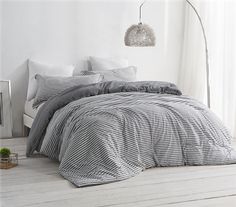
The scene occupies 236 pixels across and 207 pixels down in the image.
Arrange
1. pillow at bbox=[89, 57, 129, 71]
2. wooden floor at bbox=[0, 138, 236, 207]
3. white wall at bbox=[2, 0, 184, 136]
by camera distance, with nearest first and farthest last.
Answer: wooden floor at bbox=[0, 138, 236, 207] → white wall at bbox=[2, 0, 184, 136] → pillow at bbox=[89, 57, 129, 71]

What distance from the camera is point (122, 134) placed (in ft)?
12.9

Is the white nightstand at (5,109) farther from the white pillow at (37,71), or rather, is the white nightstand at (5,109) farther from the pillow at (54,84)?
the pillow at (54,84)

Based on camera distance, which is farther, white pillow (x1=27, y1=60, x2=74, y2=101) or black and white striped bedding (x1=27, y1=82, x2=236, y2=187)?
white pillow (x1=27, y1=60, x2=74, y2=101)

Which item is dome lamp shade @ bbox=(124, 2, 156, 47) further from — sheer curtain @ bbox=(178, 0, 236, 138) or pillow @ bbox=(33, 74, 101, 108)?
sheer curtain @ bbox=(178, 0, 236, 138)

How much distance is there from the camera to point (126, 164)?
3.88 m

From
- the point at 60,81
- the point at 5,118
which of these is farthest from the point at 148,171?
the point at 5,118

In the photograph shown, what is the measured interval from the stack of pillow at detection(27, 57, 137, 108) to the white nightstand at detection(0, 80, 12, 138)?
0.77 ft

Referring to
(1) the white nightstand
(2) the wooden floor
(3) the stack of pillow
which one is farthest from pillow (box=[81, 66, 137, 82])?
(2) the wooden floor

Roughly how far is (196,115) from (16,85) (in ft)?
7.84

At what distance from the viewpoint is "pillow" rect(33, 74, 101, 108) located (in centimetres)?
532

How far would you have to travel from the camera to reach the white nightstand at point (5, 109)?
567cm

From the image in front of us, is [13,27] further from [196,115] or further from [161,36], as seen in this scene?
[196,115]

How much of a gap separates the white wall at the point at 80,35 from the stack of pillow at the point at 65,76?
0.18 meters

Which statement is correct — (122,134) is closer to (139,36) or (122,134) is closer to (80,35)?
(139,36)
